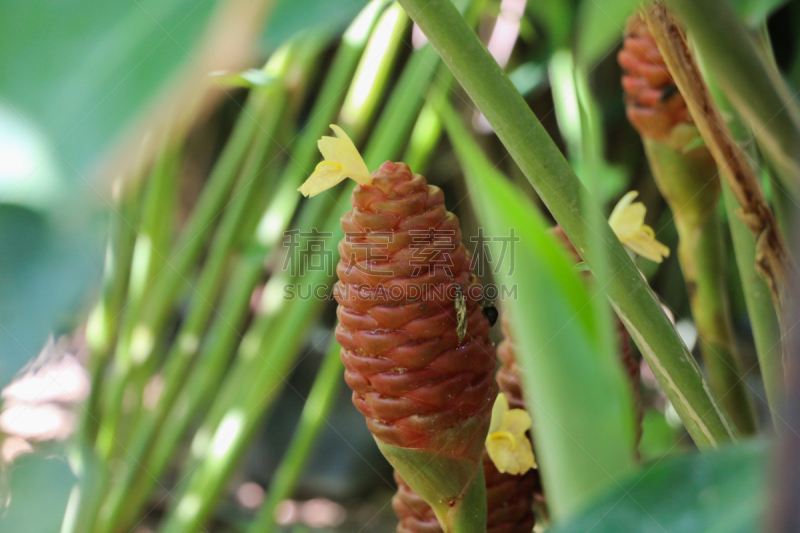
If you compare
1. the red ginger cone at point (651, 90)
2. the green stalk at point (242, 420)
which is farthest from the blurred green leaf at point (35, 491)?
the red ginger cone at point (651, 90)

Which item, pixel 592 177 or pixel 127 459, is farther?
pixel 127 459

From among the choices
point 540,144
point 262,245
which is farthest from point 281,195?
point 540,144

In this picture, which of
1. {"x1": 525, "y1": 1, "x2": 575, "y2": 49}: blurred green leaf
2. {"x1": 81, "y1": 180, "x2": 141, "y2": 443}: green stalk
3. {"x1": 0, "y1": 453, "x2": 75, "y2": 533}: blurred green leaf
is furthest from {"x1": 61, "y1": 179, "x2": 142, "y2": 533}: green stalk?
{"x1": 525, "y1": 1, "x2": 575, "y2": 49}: blurred green leaf

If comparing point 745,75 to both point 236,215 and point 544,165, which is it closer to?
point 544,165

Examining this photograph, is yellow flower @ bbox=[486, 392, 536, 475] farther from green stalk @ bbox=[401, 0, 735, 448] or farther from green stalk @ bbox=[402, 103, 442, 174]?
green stalk @ bbox=[402, 103, 442, 174]

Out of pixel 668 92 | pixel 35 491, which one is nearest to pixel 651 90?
pixel 668 92

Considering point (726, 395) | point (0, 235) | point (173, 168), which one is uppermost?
point (173, 168)

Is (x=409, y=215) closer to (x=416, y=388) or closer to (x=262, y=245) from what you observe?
(x=416, y=388)
